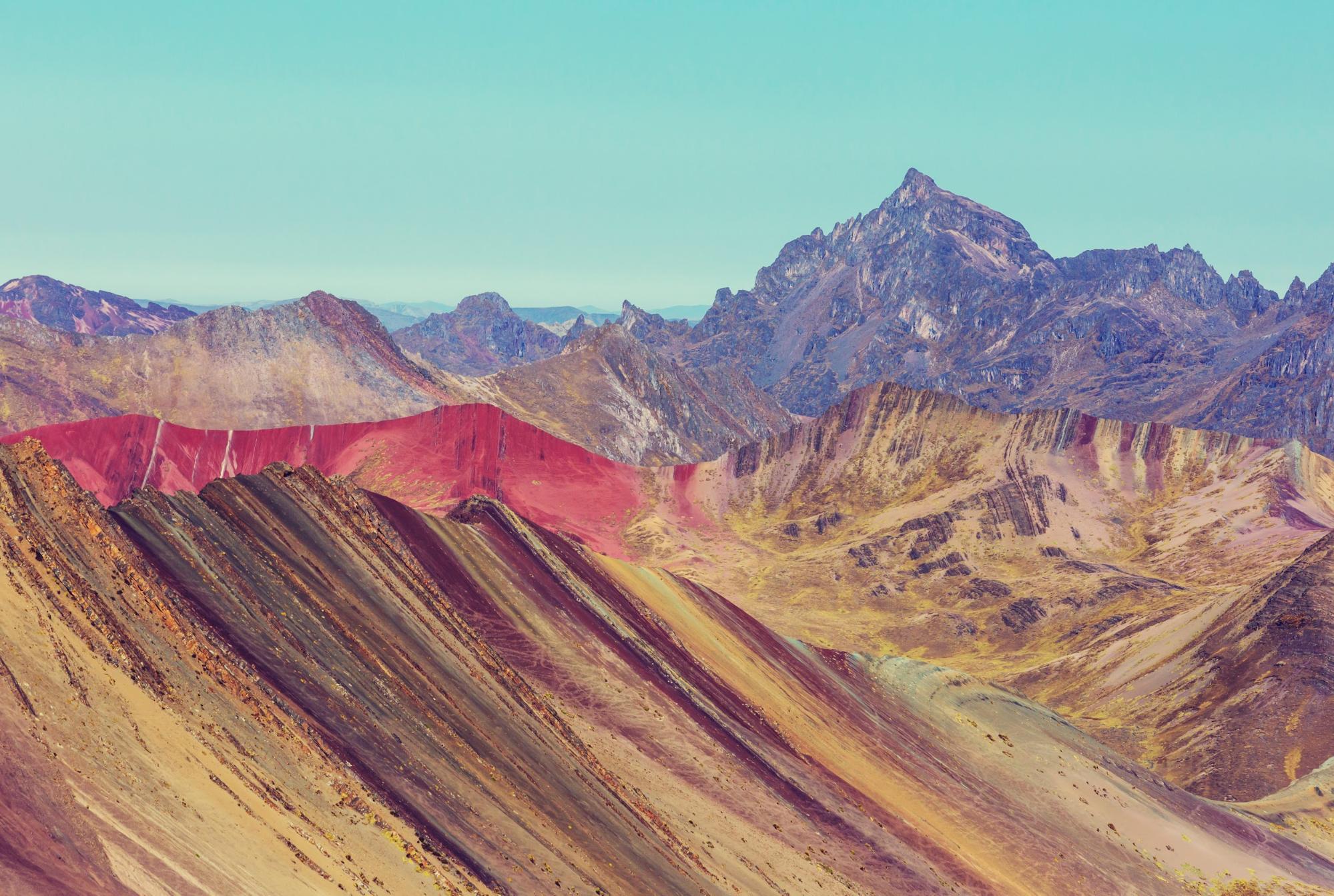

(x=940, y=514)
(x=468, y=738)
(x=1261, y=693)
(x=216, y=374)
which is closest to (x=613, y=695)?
(x=468, y=738)

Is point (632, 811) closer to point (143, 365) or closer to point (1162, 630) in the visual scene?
point (1162, 630)

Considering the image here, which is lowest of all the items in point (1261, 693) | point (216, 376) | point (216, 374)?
point (216, 376)

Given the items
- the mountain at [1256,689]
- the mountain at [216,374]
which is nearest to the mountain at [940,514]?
the mountain at [1256,689]

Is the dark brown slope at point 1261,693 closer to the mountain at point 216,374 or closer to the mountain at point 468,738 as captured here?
the mountain at point 468,738

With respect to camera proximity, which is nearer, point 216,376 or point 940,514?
point 940,514

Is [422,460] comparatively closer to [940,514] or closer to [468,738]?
[940,514]

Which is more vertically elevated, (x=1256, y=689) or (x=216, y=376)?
(x=1256, y=689)

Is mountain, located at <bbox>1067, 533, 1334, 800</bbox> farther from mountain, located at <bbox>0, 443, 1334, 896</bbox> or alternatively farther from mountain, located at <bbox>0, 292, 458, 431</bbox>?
mountain, located at <bbox>0, 292, 458, 431</bbox>
